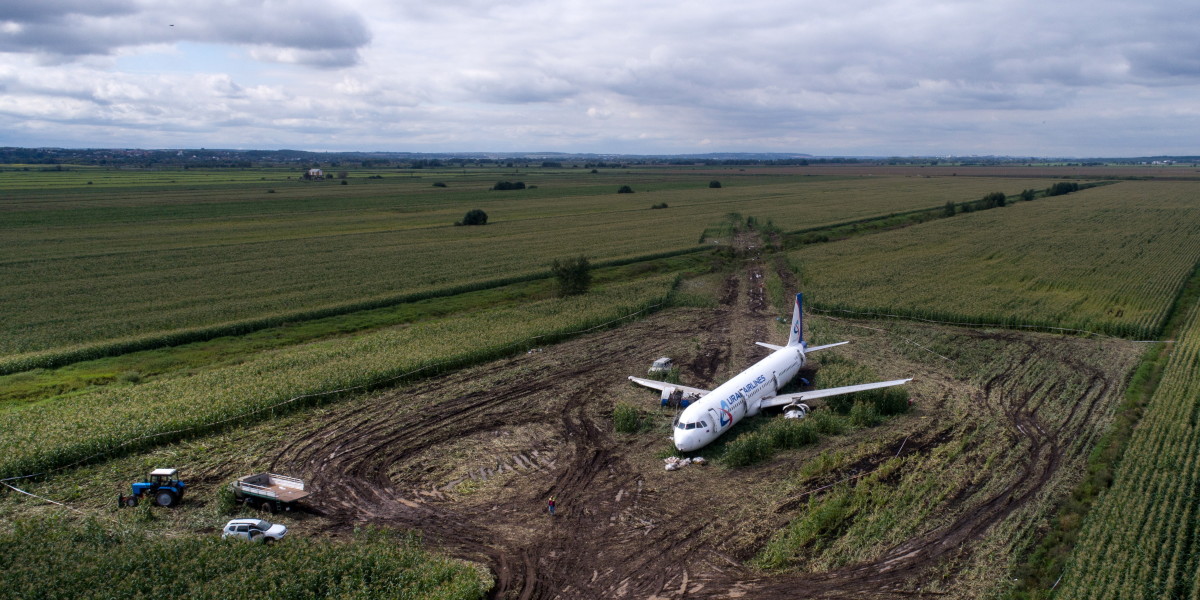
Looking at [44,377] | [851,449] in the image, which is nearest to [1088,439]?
[851,449]

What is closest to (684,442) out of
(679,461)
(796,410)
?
(679,461)

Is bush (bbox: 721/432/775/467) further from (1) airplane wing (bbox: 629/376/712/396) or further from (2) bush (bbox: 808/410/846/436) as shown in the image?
(1) airplane wing (bbox: 629/376/712/396)

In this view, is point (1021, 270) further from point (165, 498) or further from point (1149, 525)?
point (165, 498)

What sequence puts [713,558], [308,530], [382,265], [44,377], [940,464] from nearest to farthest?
1. [713,558]
2. [308,530]
3. [940,464]
4. [44,377]
5. [382,265]

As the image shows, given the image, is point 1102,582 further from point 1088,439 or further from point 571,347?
point 571,347

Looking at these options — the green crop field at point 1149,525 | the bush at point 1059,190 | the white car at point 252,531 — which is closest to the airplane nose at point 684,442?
the green crop field at point 1149,525
